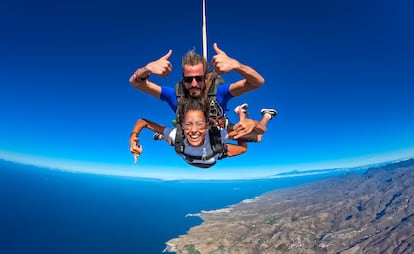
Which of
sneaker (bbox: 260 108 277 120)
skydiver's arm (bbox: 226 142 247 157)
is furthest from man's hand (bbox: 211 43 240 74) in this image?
skydiver's arm (bbox: 226 142 247 157)

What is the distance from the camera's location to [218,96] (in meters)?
4.05

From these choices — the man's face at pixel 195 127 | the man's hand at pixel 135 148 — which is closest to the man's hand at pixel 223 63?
the man's face at pixel 195 127

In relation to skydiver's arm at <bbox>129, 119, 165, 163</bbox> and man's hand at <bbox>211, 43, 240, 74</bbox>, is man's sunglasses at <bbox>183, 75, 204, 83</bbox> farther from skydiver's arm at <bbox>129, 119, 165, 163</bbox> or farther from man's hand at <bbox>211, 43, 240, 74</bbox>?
skydiver's arm at <bbox>129, 119, 165, 163</bbox>

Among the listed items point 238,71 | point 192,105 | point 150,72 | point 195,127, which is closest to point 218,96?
point 192,105

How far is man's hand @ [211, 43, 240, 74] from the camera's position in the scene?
2.63m

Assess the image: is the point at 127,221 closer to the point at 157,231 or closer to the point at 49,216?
the point at 157,231

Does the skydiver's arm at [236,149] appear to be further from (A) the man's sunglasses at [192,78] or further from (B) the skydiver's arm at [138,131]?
(A) the man's sunglasses at [192,78]

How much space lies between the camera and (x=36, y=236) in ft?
396

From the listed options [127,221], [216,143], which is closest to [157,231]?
[127,221]

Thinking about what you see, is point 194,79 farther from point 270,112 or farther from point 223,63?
point 270,112

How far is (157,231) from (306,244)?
82.4 meters

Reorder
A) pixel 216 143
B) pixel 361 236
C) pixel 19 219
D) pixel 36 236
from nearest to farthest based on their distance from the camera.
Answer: pixel 216 143, pixel 36 236, pixel 19 219, pixel 361 236

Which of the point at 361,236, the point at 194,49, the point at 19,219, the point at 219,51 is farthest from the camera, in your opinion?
the point at 361,236

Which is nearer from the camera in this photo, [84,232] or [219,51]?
[219,51]
